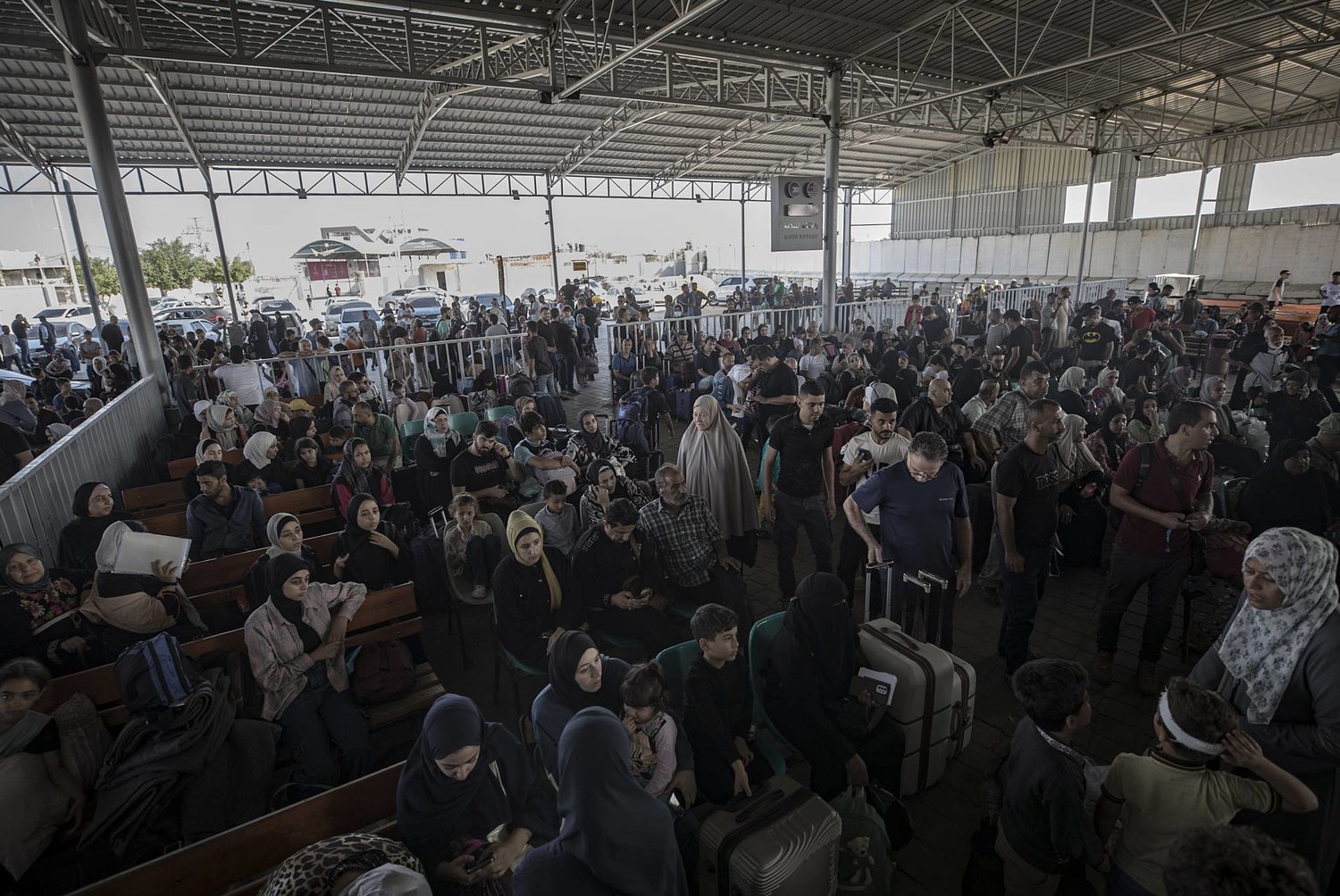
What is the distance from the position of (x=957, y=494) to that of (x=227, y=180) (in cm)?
2021

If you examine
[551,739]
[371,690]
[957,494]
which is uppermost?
[957,494]

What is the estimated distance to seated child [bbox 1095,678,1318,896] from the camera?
1.93 meters

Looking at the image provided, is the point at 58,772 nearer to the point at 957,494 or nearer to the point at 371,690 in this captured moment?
the point at 371,690

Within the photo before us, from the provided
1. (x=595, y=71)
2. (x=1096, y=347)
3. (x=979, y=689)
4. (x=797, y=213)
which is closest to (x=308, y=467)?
(x=979, y=689)

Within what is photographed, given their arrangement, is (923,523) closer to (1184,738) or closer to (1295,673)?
(1295,673)

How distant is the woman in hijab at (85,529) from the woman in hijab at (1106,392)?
8.29 meters

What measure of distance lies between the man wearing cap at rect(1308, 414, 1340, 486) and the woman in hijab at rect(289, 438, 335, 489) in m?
7.60

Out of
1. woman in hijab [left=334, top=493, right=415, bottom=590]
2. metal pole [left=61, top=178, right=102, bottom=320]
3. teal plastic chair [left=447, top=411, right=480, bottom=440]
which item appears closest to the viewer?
woman in hijab [left=334, top=493, right=415, bottom=590]

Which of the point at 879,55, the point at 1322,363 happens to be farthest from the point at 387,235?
the point at 1322,363

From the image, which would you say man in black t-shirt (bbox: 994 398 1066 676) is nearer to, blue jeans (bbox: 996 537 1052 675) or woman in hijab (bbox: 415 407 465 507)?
blue jeans (bbox: 996 537 1052 675)

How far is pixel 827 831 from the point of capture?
2494 mm

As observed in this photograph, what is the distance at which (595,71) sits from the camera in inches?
382

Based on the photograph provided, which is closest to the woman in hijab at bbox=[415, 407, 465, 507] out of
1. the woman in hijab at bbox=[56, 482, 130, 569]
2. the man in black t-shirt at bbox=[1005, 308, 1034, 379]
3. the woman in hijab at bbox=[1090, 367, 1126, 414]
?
the woman in hijab at bbox=[56, 482, 130, 569]

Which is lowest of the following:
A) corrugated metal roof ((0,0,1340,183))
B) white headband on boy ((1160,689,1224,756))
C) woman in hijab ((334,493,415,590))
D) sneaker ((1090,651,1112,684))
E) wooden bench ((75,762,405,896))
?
sneaker ((1090,651,1112,684))
